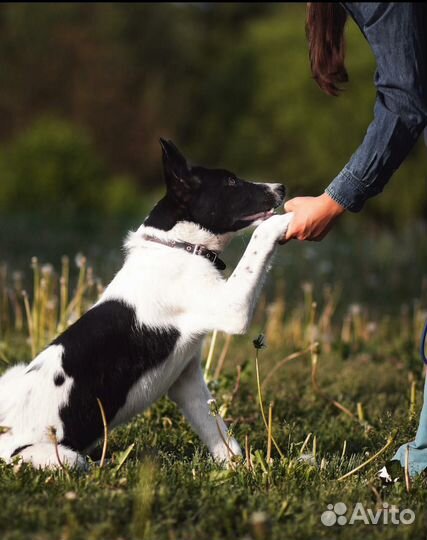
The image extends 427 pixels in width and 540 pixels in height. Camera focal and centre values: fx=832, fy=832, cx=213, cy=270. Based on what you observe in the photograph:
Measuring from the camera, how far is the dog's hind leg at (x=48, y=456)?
3393mm

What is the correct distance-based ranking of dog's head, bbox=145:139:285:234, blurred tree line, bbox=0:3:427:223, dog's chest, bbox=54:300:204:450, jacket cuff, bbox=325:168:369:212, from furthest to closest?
blurred tree line, bbox=0:3:427:223 → dog's head, bbox=145:139:285:234 → dog's chest, bbox=54:300:204:450 → jacket cuff, bbox=325:168:369:212

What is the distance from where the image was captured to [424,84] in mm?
3062

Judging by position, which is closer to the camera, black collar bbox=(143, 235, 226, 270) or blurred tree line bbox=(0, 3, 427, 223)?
black collar bbox=(143, 235, 226, 270)

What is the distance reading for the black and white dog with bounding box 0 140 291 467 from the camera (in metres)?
3.48

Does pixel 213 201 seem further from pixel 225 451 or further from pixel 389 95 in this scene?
pixel 225 451

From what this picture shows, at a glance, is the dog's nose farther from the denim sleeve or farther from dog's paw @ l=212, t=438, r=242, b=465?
dog's paw @ l=212, t=438, r=242, b=465

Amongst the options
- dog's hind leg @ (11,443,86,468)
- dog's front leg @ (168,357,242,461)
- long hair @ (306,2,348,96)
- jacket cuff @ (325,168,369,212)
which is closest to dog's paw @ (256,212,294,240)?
jacket cuff @ (325,168,369,212)

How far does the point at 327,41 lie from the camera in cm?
337

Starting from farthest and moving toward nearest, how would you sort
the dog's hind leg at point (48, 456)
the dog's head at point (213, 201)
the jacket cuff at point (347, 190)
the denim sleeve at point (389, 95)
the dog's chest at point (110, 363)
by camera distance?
1. the dog's head at point (213, 201)
2. the dog's chest at point (110, 363)
3. the dog's hind leg at point (48, 456)
4. the jacket cuff at point (347, 190)
5. the denim sleeve at point (389, 95)

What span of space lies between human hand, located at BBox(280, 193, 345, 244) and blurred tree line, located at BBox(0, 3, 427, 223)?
1472cm

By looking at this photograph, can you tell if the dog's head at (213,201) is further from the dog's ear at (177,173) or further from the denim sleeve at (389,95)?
the denim sleeve at (389,95)

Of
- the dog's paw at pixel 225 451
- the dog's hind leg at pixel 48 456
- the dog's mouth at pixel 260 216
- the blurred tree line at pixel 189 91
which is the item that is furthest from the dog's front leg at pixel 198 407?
the blurred tree line at pixel 189 91

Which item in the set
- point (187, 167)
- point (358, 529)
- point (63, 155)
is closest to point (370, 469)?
point (358, 529)

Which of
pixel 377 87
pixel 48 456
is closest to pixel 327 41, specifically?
pixel 377 87
